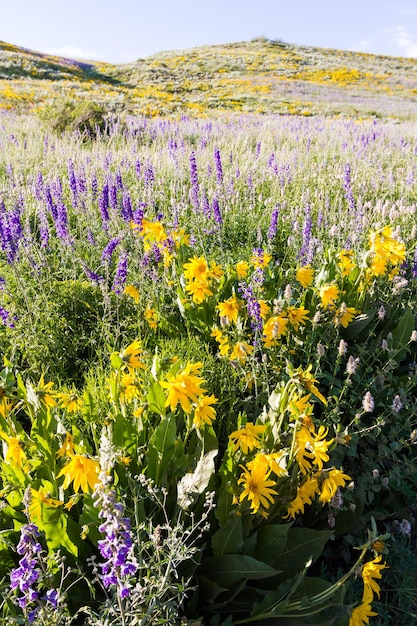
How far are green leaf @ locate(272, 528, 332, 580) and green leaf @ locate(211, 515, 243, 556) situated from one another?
0.25 meters

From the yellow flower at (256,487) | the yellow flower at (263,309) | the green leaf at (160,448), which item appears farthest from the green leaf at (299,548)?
the yellow flower at (263,309)

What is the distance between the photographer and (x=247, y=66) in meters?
33.8

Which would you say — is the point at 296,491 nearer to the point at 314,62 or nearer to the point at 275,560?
the point at 275,560

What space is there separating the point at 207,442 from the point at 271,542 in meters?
0.42

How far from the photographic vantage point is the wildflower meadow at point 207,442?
1.37 metres

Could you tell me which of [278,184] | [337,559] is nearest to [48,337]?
[337,559]

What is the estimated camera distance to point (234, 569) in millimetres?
1586

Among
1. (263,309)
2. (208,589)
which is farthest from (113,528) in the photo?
(263,309)

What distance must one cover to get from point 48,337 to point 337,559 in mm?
1941

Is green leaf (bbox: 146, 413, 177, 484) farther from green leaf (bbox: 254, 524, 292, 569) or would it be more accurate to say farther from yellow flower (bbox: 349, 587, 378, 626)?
yellow flower (bbox: 349, 587, 378, 626)

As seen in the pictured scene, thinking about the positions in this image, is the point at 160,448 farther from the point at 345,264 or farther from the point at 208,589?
the point at 345,264

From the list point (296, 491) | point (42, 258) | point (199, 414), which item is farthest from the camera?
point (42, 258)

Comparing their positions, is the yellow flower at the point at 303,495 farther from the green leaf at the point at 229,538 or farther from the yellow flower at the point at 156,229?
the yellow flower at the point at 156,229

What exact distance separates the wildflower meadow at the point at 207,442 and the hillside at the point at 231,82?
38.5 feet
